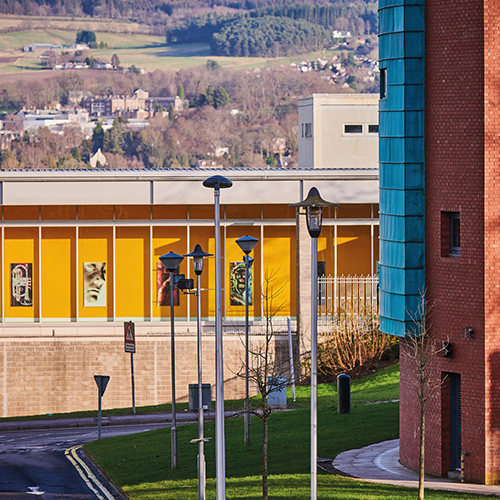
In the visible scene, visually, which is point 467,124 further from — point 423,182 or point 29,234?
point 29,234

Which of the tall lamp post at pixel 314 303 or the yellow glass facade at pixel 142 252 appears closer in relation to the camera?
the tall lamp post at pixel 314 303

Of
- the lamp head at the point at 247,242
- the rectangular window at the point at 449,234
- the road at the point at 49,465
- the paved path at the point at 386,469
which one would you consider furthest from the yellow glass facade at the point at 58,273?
the rectangular window at the point at 449,234

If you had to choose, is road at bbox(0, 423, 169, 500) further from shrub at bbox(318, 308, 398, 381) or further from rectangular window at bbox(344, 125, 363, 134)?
rectangular window at bbox(344, 125, 363, 134)

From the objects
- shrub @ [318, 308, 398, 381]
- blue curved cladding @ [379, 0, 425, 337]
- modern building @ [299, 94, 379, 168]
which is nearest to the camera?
blue curved cladding @ [379, 0, 425, 337]

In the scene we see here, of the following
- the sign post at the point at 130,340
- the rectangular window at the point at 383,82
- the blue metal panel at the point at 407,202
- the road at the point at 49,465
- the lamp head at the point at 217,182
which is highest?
the rectangular window at the point at 383,82

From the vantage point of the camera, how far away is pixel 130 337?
123ft

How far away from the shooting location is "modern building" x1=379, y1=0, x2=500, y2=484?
22.0m

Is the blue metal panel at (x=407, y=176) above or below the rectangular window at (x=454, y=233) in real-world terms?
above

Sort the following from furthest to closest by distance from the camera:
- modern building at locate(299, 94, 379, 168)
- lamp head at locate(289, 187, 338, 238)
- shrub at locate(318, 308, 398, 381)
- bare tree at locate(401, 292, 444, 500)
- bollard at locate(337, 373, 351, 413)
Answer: modern building at locate(299, 94, 379, 168) → shrub at locate(318, 308, 398, 381) → bollard at locate(337, 373, 351, 413) → bare tree at locate(401, 292, 444, 500) → lamp head at locate(289, 187, 338, 238)

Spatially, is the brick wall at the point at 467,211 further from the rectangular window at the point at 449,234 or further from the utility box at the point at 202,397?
the utility box at the point at 202,397

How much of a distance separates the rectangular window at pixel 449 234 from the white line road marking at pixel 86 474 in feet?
28.0

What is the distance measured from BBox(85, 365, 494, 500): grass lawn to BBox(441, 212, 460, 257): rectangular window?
4.93 m

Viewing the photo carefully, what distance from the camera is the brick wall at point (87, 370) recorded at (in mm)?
40594

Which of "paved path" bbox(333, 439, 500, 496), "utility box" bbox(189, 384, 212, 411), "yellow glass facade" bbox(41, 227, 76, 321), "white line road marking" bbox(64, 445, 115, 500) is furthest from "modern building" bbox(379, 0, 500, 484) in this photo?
"yellow glass facade" bbox(41, 227, 76, 321)
